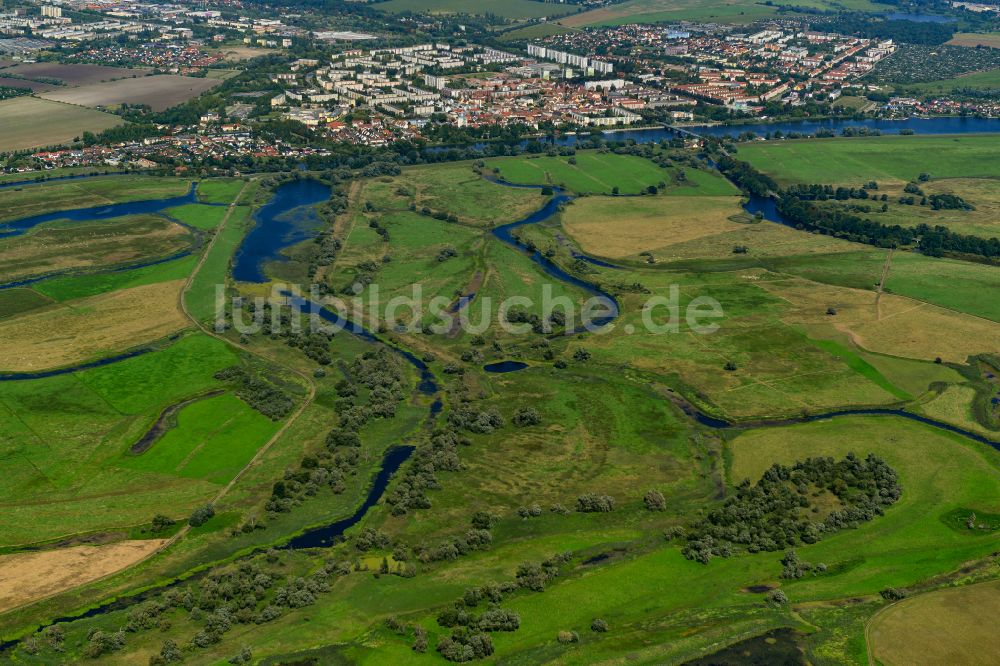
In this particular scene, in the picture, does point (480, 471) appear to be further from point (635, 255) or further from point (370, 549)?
point (635, 255)

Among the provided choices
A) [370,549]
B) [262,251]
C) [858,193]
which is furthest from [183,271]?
[858,193]

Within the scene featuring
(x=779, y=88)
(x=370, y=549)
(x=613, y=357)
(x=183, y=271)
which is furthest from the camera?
(x=779, y=88)

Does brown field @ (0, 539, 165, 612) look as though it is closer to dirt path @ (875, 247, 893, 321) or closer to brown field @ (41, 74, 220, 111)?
dirt path @ (875, 247, 893, 321)

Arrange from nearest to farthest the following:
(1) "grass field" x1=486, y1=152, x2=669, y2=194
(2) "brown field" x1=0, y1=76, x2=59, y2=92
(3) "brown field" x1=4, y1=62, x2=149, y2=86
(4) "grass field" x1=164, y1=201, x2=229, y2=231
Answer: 1. (4) "grass field" x1=164, y1=201, x2=229, y2=231
2. (1) "grass field" x1=486, y1=152, x2=669, y2=194
3. (2) "brown field" x1=0, y1=76, x2=59, y2=92
4. (3) "brown field" x1=4, y1=62, x2=149, y2=86

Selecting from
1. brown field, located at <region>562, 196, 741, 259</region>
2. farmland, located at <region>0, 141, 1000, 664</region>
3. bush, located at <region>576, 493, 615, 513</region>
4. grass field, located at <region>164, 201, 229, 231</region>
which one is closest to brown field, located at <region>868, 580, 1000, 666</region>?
farmland, located at <region>0, 141, 1000, 664</region>

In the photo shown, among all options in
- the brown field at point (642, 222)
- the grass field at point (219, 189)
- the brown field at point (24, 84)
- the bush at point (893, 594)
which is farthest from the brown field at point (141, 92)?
the bush at point (893, 594)

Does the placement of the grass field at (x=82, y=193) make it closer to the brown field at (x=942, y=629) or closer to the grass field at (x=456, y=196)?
the grass field at (x=456, y=196)

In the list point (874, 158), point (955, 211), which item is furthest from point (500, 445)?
point (874, 158)
